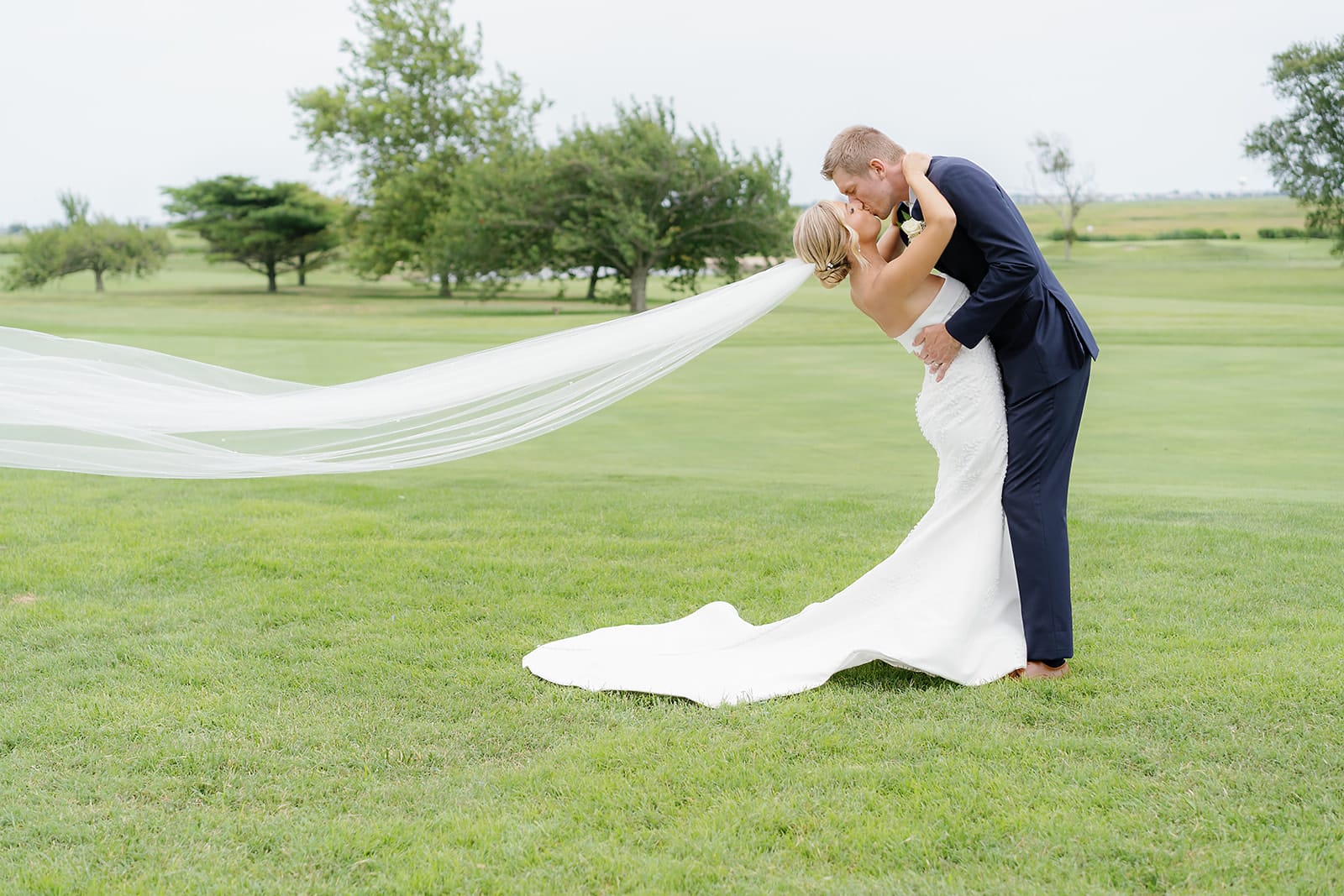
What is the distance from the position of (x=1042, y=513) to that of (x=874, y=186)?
1273 mm

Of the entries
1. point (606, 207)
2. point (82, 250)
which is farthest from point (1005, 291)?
point (82, 250)

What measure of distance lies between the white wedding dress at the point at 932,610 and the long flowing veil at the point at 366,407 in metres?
0.82

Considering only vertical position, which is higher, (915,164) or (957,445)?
(915,164)

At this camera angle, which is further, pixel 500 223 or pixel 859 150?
pixel 500 223

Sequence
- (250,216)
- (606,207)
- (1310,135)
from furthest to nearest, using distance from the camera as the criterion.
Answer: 1. (250,216)
2. (606,207)
3. (1310,135)

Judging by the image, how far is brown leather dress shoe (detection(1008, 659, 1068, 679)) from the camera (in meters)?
3.97

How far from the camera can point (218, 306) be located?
30.1 metres

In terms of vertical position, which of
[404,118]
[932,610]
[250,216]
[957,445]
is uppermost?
[404,118]

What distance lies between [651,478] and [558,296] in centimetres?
2771

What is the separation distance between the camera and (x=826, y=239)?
3945 millimetres

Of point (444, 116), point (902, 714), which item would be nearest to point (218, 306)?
point (444, 116)

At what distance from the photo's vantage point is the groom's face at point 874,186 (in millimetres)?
3955

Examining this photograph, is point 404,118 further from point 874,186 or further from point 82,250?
point 874,186

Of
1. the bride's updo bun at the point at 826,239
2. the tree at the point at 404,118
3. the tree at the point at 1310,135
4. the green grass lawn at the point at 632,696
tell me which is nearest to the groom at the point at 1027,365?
the bride's updo bun at the point at 826,239
